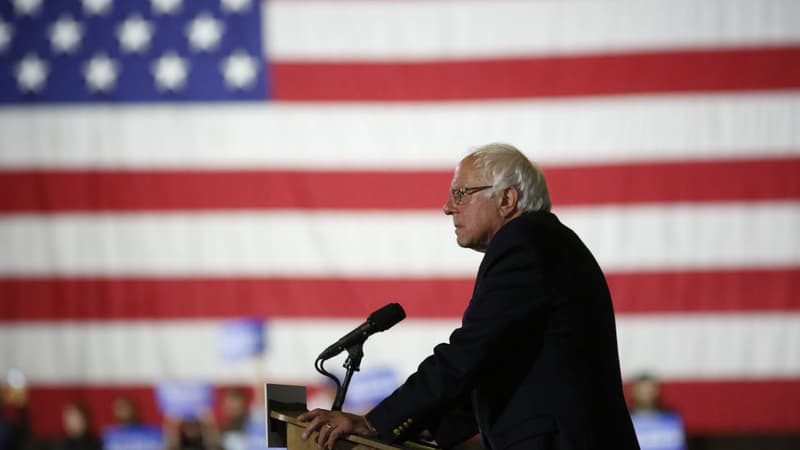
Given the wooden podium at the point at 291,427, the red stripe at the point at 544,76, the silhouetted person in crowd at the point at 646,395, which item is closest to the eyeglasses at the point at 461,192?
the wooden podium at the point at 291,427

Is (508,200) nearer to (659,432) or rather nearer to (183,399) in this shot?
(659,432)

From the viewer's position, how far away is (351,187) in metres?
6.85

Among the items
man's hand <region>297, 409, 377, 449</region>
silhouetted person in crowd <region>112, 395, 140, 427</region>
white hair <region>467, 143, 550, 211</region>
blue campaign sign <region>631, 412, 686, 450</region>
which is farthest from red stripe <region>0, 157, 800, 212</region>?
man's hand <region>297, 409, 377, 449</region>

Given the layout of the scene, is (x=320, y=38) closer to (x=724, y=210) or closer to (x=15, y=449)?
(x=724, y=210)

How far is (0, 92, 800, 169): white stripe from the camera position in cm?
662

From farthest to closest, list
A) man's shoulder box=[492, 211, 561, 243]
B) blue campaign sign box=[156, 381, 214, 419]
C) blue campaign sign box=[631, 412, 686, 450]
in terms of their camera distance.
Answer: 1. blue campaign sign box=[156, 381, 214, 419]
2. blue campaign sign box=[631, 412, 686, 450]
3. man's shoulder box=[492, 211, 561, 243]

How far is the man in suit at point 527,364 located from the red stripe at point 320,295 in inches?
181

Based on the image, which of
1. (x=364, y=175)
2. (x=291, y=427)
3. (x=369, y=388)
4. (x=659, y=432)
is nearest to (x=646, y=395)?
(x=659, y=432)

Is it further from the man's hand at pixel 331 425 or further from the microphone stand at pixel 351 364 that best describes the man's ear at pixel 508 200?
the man's hand at pixel 331 425

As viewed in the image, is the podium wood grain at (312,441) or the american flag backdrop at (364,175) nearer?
the podium wood grain at (312,441)

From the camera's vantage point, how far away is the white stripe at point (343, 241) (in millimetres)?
6570

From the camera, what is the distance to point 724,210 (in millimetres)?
6578

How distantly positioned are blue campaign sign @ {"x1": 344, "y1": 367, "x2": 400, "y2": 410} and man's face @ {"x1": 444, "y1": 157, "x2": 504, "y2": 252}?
168 inches

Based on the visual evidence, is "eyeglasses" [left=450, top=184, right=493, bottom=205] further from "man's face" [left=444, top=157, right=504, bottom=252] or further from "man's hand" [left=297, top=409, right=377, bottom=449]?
"man's hand" [left=297, top=409, right=377, bottom=449]
